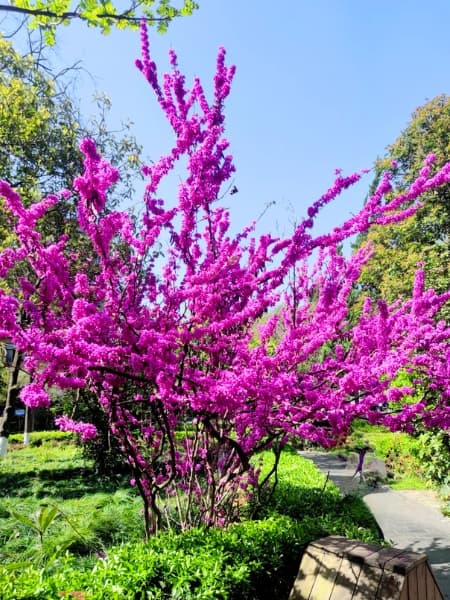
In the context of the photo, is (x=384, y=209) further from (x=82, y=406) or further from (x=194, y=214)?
(x=82, y=406)

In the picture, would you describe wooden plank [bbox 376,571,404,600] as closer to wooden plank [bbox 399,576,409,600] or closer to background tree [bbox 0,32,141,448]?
wooden plank [bbox 399,576,409,600]

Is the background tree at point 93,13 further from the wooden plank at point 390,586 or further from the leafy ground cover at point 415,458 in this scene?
the leafy ground cover at point 415,458

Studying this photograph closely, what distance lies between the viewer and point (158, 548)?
3.16 m

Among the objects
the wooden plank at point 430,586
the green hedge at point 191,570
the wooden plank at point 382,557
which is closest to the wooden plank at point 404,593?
the wooden plank at point 382,557

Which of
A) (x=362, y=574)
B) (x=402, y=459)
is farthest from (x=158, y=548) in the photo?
(x=402, y=459)

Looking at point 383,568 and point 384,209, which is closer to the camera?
point 383,568

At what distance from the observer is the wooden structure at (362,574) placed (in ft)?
9.17

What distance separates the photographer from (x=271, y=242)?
349cm

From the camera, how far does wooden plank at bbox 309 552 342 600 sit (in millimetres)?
2984

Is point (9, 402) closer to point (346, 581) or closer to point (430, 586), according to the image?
point (346, 581)

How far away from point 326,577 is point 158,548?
125cm

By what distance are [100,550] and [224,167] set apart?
15.2 feet

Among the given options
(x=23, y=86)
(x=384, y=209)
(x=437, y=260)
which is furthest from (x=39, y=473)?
(x=437, y=260)

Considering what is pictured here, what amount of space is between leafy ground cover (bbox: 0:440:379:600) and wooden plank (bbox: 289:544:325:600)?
29 centimetres
